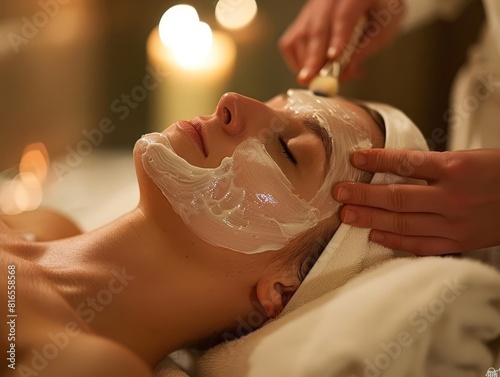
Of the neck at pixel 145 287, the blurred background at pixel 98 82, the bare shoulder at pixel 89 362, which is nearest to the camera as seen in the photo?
the bare shoulder at pixel 89 362

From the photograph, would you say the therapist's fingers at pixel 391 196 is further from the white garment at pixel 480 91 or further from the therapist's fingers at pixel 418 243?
the white garment at pixel 480 91

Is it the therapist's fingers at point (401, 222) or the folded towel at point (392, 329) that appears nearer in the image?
the folded towel at point (392, 329)

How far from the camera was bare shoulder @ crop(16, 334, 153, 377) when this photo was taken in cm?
80

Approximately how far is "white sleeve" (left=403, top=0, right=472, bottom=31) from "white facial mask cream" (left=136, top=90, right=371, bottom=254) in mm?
997

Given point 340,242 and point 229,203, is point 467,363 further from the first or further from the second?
point 229,203

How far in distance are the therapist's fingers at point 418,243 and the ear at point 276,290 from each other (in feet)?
0.59

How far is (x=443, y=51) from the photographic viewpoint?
7.25 feet

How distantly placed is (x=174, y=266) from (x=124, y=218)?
0.53ft

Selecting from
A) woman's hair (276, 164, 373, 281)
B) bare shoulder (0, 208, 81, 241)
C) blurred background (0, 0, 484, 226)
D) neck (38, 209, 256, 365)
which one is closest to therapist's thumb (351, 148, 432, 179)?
woman's hair (276, 164, 373, 281)

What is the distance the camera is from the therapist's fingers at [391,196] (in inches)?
38.2

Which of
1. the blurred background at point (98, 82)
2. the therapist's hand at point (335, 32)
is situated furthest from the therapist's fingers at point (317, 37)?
the blurred background at point (98, 82)

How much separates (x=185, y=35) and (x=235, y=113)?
1.00 meters

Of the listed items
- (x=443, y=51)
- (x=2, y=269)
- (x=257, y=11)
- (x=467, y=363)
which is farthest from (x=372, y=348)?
(x=443, y=51)

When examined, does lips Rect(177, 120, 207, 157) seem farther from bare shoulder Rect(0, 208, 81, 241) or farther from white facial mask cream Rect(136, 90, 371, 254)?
bare shoulder Rect(0, 208, 81, 241)
